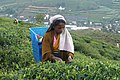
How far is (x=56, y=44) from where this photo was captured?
614 centimetres

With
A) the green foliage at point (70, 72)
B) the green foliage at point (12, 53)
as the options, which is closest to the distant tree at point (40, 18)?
the green foliage at point (12, 53)

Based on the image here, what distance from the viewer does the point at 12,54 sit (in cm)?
784

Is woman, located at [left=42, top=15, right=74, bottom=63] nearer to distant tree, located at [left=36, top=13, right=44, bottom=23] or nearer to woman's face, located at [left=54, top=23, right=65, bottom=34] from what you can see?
woman's face, located at [left=54, top=23, right=65, bottom=34]

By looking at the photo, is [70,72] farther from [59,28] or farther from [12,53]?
[12,53]

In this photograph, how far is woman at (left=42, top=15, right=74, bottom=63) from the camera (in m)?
6.02

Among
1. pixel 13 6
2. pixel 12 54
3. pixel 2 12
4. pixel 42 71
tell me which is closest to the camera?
pixel 42 71

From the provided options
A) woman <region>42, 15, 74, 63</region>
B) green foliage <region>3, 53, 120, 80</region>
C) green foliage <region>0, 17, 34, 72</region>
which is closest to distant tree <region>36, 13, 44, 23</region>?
green foliage <region>0, 17, 34, 72</region>

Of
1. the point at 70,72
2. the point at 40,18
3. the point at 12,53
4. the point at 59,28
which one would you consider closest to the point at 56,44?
the point at 59,28

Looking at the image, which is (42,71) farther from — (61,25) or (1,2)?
(1,2)

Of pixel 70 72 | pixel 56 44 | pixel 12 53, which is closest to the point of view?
pixel 70 72

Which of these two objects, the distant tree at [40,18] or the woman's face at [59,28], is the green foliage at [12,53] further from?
the distant tree at [40,18]

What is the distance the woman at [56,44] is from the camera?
237 inches

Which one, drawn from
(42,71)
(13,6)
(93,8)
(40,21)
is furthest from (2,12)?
(42,71)

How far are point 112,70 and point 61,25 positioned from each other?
1.38 meters
